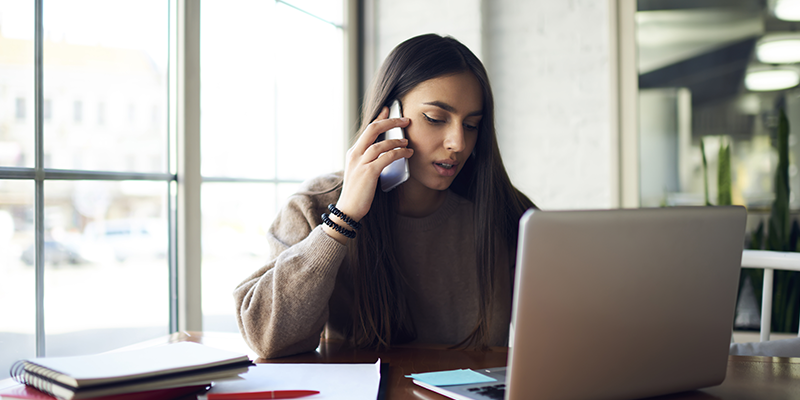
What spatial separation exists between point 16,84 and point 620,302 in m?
1.33

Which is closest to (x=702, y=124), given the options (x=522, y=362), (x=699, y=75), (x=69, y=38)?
(x=699, y=75)

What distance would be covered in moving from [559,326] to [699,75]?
2202mm

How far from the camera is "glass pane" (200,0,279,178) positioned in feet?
5.88

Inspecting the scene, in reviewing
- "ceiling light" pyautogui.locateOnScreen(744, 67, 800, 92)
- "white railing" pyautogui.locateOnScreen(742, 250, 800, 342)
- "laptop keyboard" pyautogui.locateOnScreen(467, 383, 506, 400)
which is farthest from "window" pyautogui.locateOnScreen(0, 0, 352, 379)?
"ceiling light" pyautogui.locateOnScreen(744, 67, 800, 92)

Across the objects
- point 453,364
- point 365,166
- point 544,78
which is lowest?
point 453,364

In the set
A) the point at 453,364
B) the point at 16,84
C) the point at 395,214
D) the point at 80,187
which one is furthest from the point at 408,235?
the point at 16,84

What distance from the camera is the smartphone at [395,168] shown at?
1151 millimetres

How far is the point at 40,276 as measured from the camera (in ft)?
4.21

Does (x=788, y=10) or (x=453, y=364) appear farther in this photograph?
(x=788, y=10)

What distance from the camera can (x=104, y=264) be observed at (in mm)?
1479

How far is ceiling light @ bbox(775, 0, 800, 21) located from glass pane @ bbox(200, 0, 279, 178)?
6.77ft

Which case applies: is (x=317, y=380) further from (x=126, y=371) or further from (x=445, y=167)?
(x=445, y=167)

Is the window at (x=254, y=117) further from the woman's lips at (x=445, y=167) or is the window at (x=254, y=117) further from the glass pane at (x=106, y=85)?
the woman's lips at (x=445, y=167)

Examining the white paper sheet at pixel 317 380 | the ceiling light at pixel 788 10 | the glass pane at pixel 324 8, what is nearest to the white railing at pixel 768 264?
the white paper sheet at pixel 317 380
